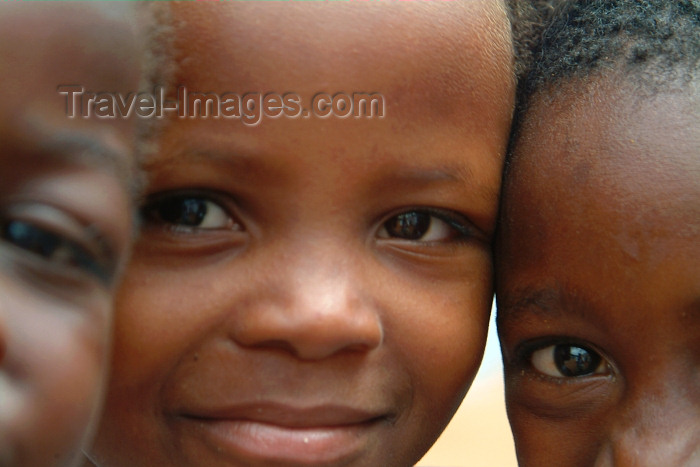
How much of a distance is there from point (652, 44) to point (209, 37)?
0.86 m

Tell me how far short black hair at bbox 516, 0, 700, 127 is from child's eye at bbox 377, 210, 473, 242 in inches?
10.4

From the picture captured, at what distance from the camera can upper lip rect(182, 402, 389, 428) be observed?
1.72 m

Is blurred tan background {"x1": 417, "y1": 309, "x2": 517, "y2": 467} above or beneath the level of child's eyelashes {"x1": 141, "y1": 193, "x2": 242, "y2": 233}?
beneath

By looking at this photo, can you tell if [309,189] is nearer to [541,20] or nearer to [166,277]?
[166,277]

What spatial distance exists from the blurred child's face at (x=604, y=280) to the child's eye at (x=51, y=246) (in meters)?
0.87

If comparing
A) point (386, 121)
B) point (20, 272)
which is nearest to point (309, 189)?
point (386, 121)

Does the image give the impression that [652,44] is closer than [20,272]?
No

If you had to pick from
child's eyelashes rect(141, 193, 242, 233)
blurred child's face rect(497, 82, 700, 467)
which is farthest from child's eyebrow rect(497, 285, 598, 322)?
child's eyelashes rect(141, 193, 242, 233)

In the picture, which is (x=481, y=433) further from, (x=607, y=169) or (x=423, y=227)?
(x=607, y=169)

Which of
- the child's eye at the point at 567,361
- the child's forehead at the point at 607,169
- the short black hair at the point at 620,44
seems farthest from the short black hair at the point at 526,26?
the child's eye at the point at 567,361

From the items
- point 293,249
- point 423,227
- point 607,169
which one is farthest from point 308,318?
point 607,169

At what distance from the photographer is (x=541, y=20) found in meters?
2.16

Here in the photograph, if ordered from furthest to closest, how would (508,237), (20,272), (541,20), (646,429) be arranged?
(541,20) < (508,237) < (646,429) < (20,272)

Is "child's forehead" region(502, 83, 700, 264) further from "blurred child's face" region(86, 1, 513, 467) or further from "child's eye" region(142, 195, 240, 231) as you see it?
"child's eye" region(142, 195, 240, 231)
